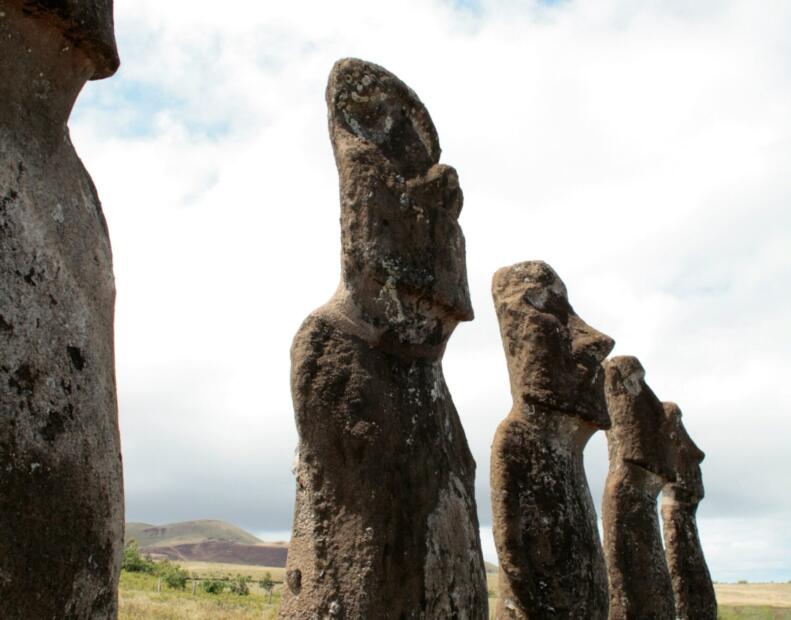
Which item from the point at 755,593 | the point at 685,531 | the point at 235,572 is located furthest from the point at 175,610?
the point at 235,572

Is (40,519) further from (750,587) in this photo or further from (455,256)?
(750,587)

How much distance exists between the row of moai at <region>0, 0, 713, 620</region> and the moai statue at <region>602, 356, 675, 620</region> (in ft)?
0.10

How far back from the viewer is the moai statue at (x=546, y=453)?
6.55 meters

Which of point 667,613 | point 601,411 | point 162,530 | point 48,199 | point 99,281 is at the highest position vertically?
point 162,530

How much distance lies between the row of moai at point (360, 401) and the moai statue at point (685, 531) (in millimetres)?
99

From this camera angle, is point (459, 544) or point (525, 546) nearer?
point (459, 544)

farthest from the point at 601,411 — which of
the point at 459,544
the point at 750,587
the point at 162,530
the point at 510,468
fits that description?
the point at 162,530

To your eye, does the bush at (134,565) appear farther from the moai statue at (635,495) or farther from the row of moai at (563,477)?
the row of moai at (563,477)

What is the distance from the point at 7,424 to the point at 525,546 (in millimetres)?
5112

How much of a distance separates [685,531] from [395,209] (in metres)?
7.22

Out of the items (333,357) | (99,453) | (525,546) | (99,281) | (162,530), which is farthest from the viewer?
(162,530)

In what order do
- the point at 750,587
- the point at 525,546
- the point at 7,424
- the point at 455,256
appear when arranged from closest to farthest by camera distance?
the point at 7,424, the point at 455,256, the point at 525,546, the point at 750,587

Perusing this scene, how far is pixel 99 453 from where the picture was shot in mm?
2195

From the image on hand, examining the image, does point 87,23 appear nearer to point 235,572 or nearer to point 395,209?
point 395,209
